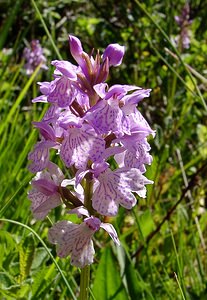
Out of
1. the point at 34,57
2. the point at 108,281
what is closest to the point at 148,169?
the point at 108,281

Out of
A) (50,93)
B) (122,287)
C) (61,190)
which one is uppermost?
(50,93)

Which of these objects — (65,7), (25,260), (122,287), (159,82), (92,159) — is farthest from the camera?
(65,7)

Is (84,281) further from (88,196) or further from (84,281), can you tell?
(88,196)

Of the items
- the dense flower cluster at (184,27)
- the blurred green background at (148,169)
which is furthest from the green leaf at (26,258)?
the dense flower cluster at (184,27)

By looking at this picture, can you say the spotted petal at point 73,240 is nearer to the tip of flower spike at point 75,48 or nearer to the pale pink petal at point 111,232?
the pale pink petal at point 111,232

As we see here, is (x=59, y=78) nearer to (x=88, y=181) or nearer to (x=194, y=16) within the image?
(x=88, y=181)

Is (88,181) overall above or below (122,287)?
above

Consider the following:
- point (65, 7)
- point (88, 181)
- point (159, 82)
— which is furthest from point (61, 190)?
point (65, 7)
